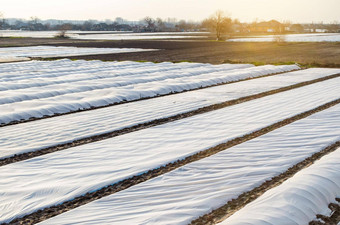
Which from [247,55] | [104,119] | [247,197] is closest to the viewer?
[247,197]

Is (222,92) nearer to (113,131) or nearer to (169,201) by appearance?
(113,131)

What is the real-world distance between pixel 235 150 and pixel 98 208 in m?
2.56

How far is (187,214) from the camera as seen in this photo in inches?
167

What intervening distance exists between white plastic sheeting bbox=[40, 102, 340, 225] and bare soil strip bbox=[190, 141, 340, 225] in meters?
0.06

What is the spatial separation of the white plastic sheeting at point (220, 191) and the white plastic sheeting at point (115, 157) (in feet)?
1.52

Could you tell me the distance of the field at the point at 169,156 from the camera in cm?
437

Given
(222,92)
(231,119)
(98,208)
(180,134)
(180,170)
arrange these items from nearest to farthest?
1. (98,208)
2. (180,170)
3. (180,134)
4. (231,119)
5. (222,92)

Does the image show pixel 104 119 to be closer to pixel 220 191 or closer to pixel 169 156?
pixel 169 156

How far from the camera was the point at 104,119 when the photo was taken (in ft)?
27.9

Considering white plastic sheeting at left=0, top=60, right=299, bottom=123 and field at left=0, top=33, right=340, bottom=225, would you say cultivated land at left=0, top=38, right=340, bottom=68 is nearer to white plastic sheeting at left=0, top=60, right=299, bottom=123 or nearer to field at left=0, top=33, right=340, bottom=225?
white plastic sheeting at left=0, top=60, right=299, bottom=123

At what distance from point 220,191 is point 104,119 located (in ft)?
13.8

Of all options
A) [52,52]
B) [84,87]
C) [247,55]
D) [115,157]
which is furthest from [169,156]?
[52,52]

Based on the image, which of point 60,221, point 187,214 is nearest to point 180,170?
point 187,214

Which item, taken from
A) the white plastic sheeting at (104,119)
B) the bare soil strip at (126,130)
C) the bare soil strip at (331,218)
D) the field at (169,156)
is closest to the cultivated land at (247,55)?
the white plastic sheeting at (104,119)
